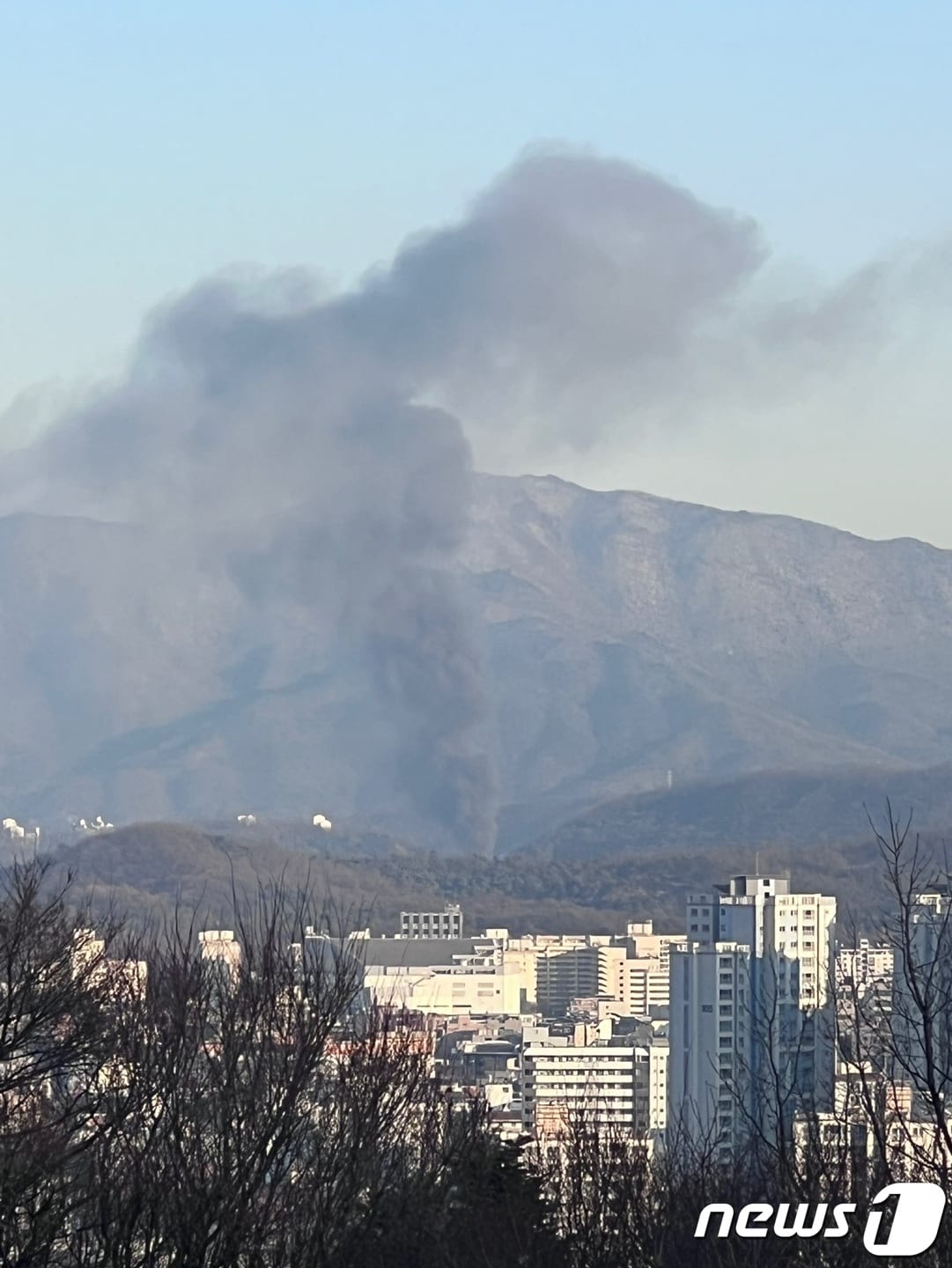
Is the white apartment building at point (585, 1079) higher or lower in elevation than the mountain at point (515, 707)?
lower

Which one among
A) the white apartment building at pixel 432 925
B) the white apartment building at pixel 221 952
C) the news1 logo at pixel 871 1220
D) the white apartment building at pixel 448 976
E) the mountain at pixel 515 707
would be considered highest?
Result: the mountain at pixel 515 707

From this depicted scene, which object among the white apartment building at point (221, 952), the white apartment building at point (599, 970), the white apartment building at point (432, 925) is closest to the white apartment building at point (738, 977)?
the white apartment building at point (221, 952)

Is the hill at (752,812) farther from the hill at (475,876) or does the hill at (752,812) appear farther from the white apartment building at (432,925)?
the white apartment building at (432,925)

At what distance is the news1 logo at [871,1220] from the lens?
809cm

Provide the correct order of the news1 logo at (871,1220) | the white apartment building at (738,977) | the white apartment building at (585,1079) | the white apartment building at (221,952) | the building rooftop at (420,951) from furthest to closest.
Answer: the building rooftop at (420,951) → the white apartment building at (738,977) → the white apartment building at (585,1079) → the white apartment building at (221,952) → the news1 logo at (871,1220)

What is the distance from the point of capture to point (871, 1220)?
8.23m

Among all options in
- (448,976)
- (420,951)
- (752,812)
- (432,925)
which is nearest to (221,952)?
(448,976)

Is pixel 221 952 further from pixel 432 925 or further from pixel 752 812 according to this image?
pixel 752 812

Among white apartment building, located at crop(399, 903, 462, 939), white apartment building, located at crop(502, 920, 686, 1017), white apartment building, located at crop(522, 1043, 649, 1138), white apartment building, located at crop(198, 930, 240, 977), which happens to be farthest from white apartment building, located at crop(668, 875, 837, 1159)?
white apartment building, located at crop(399, 903, 462, 939)

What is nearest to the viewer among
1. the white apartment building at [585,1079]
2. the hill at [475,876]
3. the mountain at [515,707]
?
the white apartment building at [585,1079]

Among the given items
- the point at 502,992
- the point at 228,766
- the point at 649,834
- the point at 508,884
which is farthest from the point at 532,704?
the point at 502,992

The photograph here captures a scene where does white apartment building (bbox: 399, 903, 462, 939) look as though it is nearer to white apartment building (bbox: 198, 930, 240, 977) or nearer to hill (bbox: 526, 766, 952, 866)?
hill (bbox: 526, 766, 952, 866)

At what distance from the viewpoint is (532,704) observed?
173 metres

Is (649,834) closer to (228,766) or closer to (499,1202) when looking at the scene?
(228,766)
